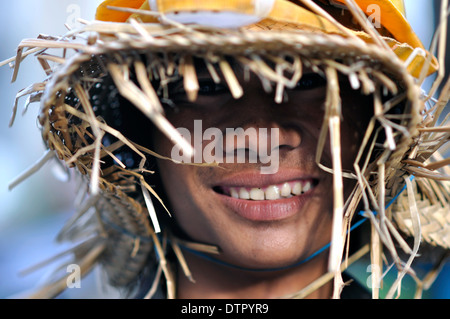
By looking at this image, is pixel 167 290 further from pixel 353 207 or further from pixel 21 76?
pixel 21 76

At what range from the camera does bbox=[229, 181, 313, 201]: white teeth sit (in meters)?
0.90

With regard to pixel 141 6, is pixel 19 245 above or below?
below

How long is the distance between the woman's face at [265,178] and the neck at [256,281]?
81 mm

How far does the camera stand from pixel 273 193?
0.90 m

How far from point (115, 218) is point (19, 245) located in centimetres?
202

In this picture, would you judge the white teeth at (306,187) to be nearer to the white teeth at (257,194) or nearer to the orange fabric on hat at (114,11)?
the white teeth at (257,194)

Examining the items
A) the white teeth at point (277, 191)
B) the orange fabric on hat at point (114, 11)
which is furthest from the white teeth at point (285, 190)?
the orange fabric on hat at point (114, 11)

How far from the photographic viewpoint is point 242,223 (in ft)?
2.95

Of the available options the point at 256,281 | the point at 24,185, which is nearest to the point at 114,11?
the point at 256,281

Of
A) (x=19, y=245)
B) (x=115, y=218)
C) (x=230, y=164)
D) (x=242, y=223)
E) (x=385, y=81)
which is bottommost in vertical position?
(x=19, y=245)

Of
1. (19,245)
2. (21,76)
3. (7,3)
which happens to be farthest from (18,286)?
(7,3)

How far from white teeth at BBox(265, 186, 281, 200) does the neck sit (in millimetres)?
190

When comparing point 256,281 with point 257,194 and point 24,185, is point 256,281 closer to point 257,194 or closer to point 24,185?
point 257,194

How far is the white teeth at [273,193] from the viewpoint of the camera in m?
0.90
